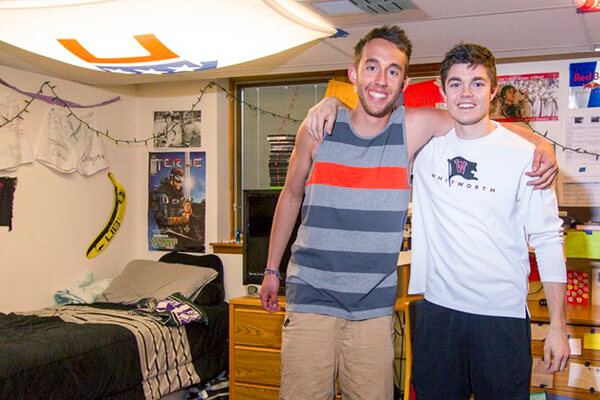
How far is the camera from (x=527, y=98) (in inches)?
153

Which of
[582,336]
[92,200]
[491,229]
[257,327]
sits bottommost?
[257,327]

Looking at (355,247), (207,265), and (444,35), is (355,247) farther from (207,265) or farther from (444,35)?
(207,265)

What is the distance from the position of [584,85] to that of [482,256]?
6.97ft

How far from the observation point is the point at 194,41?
3555 millimetres

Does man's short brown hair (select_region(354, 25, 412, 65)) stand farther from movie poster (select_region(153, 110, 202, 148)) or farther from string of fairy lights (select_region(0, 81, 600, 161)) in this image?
movie poster (select_region(153, 110, 202, 148))

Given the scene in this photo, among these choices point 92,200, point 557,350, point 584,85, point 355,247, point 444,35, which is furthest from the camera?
point 92,200

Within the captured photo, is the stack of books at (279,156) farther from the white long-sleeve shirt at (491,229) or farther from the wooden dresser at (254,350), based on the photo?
the white long-sleeve shirt at (491,229)

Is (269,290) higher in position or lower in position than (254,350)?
higher

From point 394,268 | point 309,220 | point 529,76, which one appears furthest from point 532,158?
point 529,76

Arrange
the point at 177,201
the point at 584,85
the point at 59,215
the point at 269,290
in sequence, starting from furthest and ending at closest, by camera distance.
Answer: the point at 177,201 → the point at 59,215 → the point at 584,85 → the point at 269,290

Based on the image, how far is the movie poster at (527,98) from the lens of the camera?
3842mm

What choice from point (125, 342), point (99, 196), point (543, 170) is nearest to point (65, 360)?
point (125, 342)

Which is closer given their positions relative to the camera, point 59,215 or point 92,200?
point 59,215

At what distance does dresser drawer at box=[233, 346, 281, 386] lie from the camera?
13.1 feet
